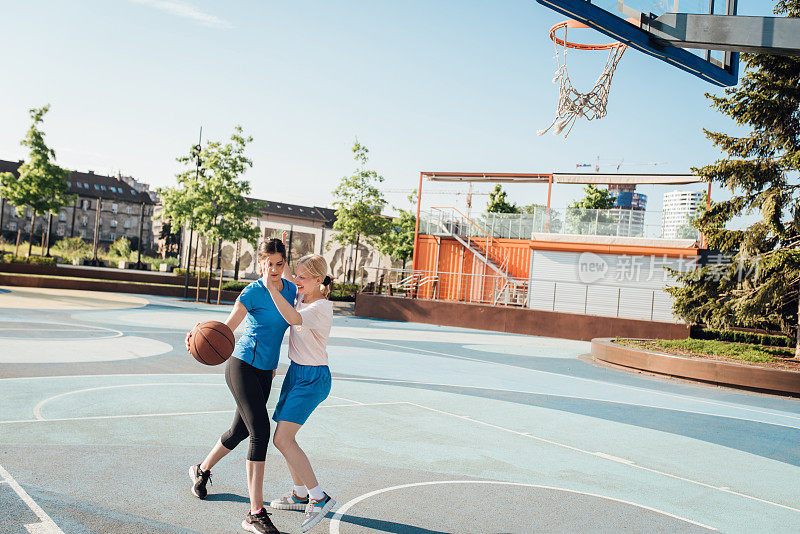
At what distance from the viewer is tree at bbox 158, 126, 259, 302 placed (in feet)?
97.0

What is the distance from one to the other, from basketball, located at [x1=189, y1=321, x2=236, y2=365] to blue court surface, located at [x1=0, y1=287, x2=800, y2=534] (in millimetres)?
1133

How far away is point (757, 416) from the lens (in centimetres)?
1097

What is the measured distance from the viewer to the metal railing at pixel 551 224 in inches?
1065

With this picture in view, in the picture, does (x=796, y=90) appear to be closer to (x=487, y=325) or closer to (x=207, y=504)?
(x=487, y=325)

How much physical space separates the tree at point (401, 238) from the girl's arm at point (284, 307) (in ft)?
108

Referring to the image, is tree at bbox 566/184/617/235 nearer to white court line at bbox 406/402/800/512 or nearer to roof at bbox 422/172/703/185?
roof at bbox 422/172/703/185

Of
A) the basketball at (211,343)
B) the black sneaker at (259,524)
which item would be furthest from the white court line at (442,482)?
the basketball at (211,343)

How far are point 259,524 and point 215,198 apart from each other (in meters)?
26.8

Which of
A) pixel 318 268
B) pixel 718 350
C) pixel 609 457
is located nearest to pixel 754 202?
pixel 718 350

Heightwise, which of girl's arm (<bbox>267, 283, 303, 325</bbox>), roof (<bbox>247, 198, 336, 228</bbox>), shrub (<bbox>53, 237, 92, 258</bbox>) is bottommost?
girl's arm (<bbox>267, 283, 303, 325</bbox>)

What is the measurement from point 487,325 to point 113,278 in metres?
21.2

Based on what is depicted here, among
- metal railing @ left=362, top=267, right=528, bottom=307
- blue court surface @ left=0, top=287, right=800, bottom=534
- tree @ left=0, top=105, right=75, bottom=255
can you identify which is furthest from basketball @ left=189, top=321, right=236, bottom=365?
tree @ left=0, top=105, right=75, bottom=255

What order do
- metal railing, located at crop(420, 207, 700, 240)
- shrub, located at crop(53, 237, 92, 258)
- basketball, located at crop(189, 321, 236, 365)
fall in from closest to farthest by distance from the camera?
basketball, located at crop(189, 321, 236, 365) < metal railing, located at crop(420, 207, 700, 240) < shrub, located at crop(53, 237, 92, 258)

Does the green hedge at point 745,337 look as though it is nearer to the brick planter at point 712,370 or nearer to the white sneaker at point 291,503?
the brick planter at point 712,370
